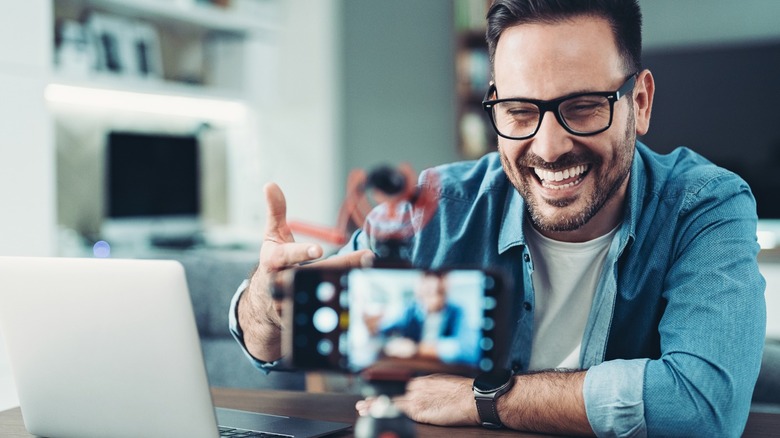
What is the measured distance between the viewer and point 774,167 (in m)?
3.89

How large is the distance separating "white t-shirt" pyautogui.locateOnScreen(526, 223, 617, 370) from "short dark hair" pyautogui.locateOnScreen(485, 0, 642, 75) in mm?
322

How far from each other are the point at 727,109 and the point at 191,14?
8.09ft

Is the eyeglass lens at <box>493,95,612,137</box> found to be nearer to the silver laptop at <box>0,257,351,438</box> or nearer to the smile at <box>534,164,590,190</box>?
the smile at <box>534,164,590,190</box>

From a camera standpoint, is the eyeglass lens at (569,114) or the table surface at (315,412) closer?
the table surface at (315,412)

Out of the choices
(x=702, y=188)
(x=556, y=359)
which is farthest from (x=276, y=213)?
(x=702, y=188)

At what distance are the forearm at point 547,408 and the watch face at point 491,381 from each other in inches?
0.8

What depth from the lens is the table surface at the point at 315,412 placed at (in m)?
1.16

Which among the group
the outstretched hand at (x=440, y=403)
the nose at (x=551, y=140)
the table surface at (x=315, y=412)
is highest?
the nose at (x=551, y=140)

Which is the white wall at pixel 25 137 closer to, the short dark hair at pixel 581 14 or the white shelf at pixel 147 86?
the white shelf at pixel 147 86

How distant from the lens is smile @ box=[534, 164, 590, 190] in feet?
4.61

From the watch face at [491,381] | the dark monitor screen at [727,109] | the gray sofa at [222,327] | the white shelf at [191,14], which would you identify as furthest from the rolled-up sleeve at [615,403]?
the dark monitor screen at [727,109]

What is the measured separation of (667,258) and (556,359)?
0.85 feet

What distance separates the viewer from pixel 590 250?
1506 millimetres

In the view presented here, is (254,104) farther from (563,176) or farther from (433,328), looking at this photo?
(433,328)
